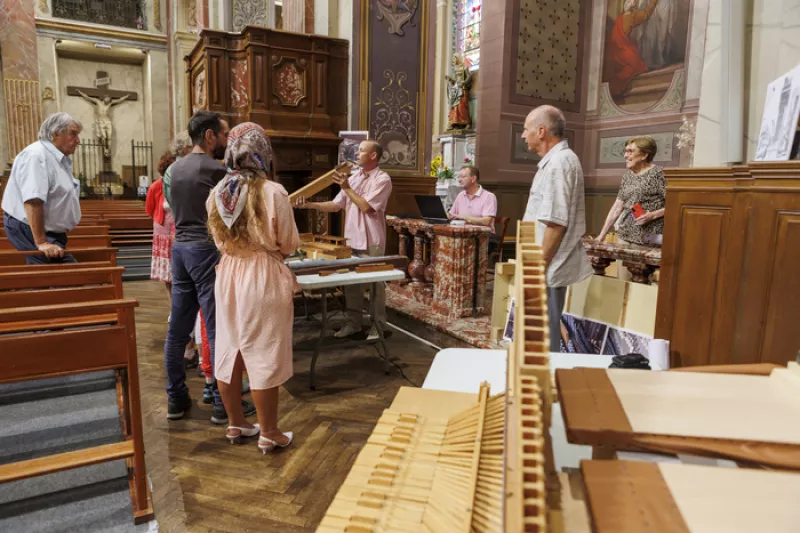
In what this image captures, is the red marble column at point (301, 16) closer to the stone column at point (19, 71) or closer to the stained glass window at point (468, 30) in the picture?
the stained glass window at point (468, 30)

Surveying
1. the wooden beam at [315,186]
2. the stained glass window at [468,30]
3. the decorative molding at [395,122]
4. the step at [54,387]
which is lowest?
the step at [54,387]

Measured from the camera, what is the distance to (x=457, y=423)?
4.25 ft

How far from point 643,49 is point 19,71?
1409 cm

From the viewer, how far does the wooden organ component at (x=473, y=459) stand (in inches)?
22.8

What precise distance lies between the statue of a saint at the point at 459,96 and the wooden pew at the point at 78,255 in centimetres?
869

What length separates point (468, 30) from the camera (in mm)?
13000

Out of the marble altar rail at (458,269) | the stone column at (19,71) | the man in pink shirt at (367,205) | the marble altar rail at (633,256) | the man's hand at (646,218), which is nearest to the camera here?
the marble altar rail at (633,256)

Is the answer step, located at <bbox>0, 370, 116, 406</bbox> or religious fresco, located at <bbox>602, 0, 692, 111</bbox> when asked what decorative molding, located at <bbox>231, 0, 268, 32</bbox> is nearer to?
religious fresco, located at <bbox>602, 0, 692, 111</bbox>

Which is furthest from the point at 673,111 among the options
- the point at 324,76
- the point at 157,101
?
the point at 157,101

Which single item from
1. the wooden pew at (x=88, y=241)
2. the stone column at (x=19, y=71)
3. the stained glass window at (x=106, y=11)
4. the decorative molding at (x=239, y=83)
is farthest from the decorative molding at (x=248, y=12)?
the stained glass window at (x=106, y=11)

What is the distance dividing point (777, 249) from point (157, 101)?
1694 centimetres

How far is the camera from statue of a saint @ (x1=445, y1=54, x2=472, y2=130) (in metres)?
11.2

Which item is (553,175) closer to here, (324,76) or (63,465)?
(63,465)

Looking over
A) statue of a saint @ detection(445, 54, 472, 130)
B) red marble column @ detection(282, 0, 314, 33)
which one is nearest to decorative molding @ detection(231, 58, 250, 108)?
red marble column @ detection(282, 0, 314, 33)
